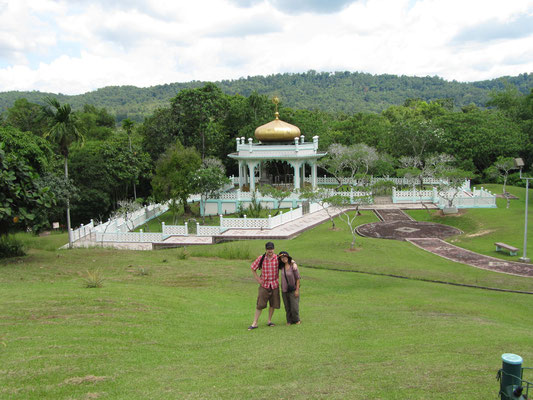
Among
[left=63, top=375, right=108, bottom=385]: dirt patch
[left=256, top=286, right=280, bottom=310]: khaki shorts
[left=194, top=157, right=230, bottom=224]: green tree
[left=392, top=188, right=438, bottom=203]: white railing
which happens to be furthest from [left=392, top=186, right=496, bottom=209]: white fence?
[left=63, top=375, right=108, bottom=385]: dirt patch

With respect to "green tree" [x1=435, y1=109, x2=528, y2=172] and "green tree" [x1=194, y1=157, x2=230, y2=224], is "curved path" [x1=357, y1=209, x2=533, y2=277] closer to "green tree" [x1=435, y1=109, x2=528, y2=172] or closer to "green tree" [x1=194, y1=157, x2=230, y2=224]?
"green tree" [x1=194, y1=157, x2=230, y2=224]

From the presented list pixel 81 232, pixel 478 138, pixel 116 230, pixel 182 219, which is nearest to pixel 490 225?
pixel 478 138

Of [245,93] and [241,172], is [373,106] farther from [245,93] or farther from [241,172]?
[241,172]

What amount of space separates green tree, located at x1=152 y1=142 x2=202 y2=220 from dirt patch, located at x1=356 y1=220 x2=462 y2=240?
12484 millimetres

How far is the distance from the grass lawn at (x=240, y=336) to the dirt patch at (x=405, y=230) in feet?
26.0

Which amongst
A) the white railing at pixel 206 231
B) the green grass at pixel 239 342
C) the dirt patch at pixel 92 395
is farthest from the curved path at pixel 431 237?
the dirt patch at pixel 92 395

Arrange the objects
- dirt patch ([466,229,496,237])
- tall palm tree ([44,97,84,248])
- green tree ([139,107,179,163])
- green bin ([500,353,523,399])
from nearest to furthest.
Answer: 1. green bin ([500,353,523,399])
2. dirt patch ([466,229,496,237])
3. tall palm tree ([44,97,84,248])
4. green tree ([139,107,179,163])

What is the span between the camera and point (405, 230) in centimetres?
2562

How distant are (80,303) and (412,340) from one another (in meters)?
6.81

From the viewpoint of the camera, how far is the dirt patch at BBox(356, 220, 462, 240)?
2433 cm

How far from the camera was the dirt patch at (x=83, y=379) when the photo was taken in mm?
6121

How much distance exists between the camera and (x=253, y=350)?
7.64 meters

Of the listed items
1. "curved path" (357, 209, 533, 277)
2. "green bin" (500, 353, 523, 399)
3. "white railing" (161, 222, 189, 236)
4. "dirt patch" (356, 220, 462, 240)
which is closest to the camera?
"green bin" (500, 353, 523, 399)

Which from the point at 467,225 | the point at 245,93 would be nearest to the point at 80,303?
the point at 467,225
